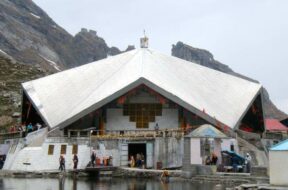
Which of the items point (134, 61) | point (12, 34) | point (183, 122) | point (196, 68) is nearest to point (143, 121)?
point (183, 122)

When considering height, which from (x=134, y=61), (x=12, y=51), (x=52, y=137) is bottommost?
(x=52, y=137)

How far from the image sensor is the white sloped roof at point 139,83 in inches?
1986

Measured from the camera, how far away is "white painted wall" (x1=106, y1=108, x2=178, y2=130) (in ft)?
174

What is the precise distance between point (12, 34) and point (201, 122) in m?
150

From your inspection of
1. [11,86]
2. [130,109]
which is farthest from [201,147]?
[11,86]

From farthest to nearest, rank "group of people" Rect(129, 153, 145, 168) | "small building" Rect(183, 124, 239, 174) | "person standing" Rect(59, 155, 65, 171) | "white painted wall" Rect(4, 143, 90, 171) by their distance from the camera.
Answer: "white painted wall" Rect(4, 143, 90, 171) < "group of people" Rect(129, 153, 145, 168) < "person standing" Rect(59, 155, 65, 171) < "small building" Rect(183, 124, 239, 174)

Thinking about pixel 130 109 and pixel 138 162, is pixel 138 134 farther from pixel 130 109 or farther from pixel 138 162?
pixel 130 109

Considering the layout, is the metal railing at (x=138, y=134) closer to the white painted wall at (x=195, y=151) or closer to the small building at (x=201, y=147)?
the small building at (x=201, y=147)

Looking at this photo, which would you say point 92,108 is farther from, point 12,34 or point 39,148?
point 12,34

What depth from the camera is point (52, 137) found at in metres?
45.5

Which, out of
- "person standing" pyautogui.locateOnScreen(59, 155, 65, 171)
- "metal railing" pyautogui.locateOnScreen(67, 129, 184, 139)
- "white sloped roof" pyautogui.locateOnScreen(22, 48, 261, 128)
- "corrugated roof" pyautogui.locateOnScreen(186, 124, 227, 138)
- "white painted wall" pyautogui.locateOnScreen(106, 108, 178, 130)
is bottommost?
"person standing" pyautogui.locateOnScreen(59, 155, 65, 171)

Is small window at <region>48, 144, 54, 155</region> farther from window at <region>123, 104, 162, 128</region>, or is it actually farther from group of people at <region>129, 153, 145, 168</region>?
window at <region>123, 104, 162, 128</region>

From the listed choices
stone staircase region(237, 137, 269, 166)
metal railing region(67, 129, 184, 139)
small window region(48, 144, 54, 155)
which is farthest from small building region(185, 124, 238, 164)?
small window region(48, 144, 54, 155)

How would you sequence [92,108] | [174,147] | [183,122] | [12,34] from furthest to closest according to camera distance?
1. [12,34]
2. [183,122]
3. [92,108]
4. [174,147]
